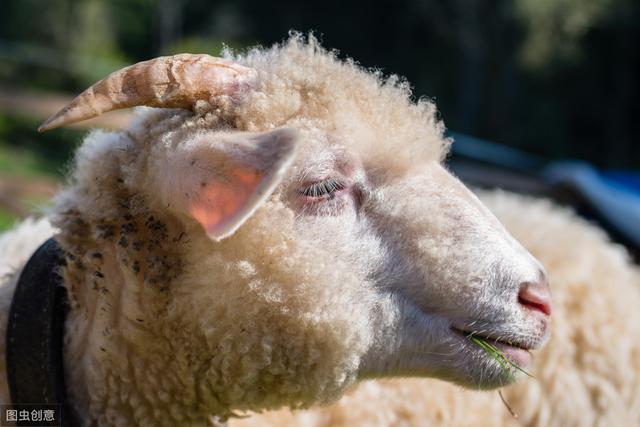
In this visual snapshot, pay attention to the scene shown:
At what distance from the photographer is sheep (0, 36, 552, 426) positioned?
2133 millimetres

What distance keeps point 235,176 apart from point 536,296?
3.04 ft

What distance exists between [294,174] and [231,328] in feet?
1.49

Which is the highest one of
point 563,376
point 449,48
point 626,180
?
point 449,48

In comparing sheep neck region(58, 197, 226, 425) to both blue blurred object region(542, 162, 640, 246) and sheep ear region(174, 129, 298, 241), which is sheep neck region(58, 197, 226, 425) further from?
blue blurred object region(542, 162, 640, 246)

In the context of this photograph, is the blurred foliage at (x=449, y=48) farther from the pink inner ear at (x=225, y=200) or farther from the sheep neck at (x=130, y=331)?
the pink inner ear at (x=225, y=200)

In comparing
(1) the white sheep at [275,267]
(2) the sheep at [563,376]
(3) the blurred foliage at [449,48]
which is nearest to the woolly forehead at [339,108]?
(1) the white sheep at [275,267]

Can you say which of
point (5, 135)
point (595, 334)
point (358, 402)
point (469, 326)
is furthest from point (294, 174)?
point (5, 135)

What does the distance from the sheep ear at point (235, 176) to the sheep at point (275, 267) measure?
0.08 metres

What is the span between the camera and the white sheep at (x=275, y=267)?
2.13 m

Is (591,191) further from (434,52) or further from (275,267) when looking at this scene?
(434,52)

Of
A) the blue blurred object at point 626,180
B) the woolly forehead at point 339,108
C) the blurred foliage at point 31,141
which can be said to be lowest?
the woolly forehead at point 339,108

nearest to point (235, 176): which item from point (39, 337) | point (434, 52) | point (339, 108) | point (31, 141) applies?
point (339, 108)

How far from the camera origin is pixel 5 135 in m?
15.4

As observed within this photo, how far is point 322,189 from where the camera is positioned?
220cm
